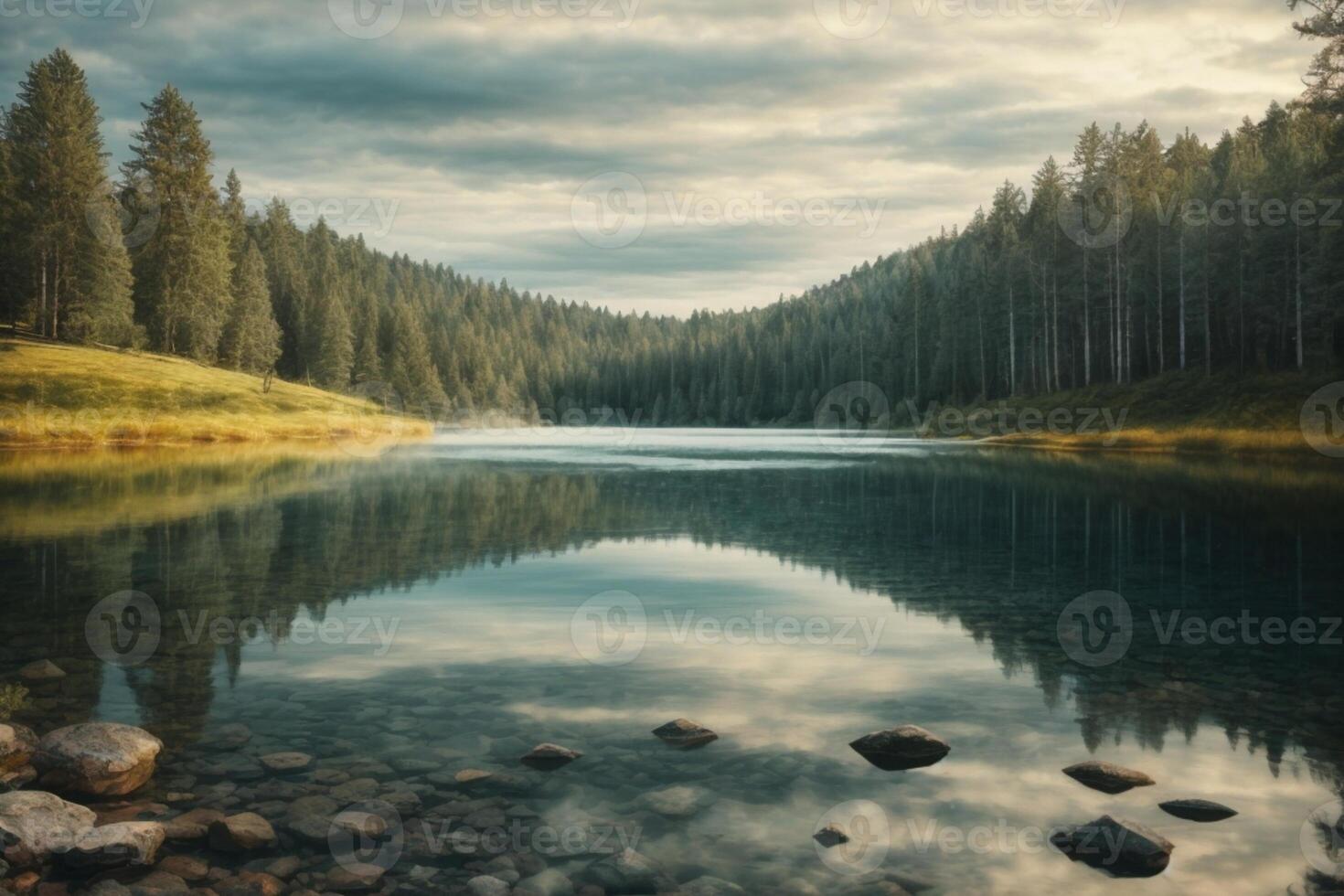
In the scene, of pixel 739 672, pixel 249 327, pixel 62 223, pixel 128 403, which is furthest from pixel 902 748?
pixel 249 327

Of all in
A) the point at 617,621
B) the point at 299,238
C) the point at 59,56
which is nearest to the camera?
the point at 617,621

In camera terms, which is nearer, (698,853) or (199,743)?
(698,853)

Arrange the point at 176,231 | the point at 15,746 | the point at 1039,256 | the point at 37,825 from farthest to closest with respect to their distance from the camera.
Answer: the point at 1039,256
the point at 176,231
the point at 15,746
the point at 37,825

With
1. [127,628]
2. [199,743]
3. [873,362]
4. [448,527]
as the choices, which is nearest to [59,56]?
[448,527]

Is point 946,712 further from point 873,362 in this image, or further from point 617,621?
point 873,362

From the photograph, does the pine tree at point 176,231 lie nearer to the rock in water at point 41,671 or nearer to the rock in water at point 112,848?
the rock in water at point 41,671

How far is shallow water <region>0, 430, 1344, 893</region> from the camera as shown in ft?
22.9

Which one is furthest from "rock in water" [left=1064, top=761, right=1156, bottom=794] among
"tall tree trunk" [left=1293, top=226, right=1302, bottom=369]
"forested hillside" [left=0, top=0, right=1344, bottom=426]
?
"tall tree trunk" [left=1293, top=226, right=1302, bottom=369]

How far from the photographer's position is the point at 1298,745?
8.70m

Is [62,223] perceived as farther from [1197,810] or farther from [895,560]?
[1197,810]

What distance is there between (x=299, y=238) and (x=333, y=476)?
12885 centimetres

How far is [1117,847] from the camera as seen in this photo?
6.55 meters

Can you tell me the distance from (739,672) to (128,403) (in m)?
60.5

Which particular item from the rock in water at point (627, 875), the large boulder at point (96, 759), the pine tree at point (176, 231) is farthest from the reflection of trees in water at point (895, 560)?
the pine tree at point (176, 231)
